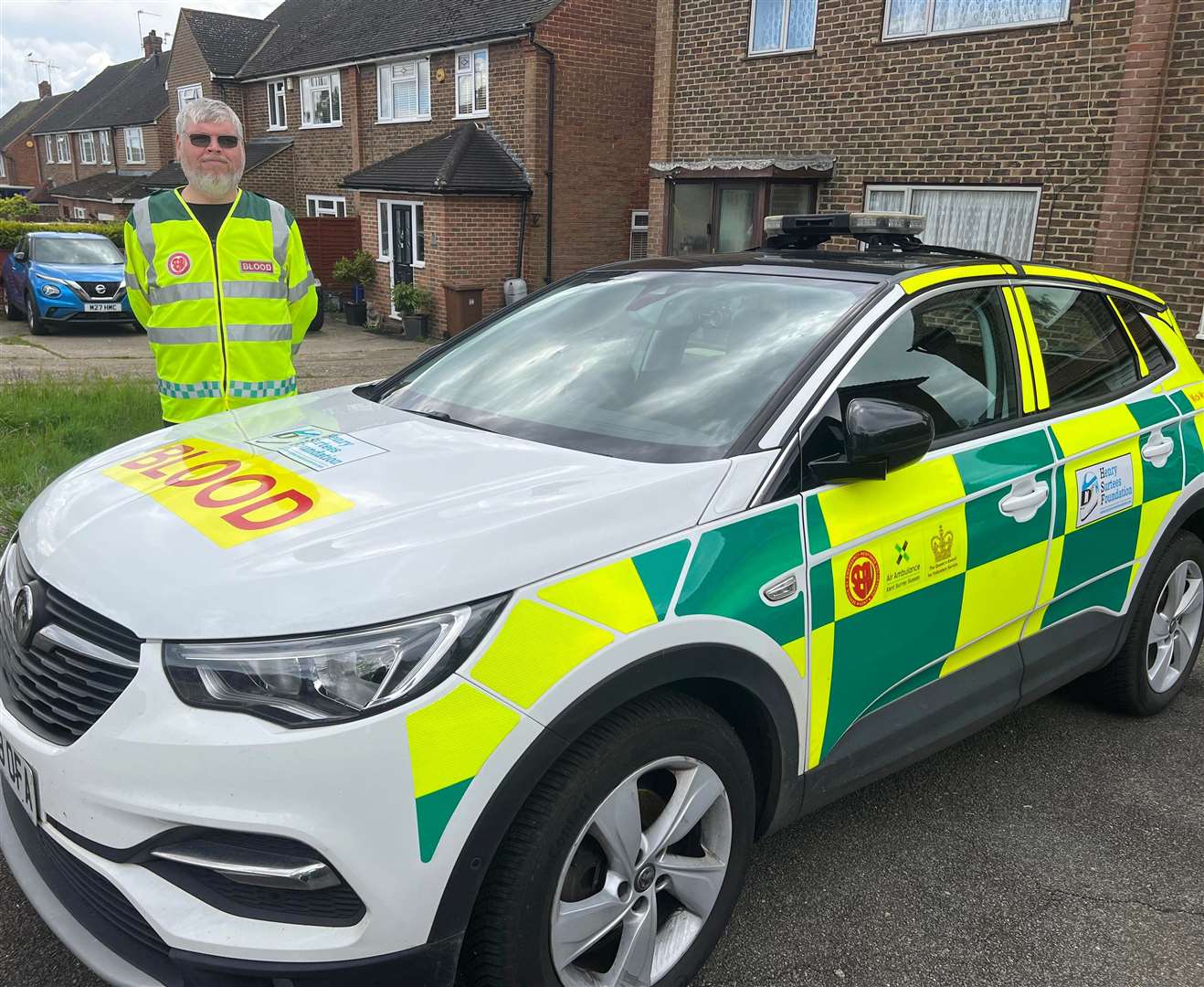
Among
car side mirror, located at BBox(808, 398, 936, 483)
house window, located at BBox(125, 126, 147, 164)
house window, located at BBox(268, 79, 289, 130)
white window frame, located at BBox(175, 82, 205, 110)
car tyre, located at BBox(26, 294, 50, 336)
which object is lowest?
car tyre, located at BBox(26, 294, 50, 336)

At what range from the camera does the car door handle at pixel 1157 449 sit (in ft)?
11.5

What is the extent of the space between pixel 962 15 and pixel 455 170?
8.61 meters

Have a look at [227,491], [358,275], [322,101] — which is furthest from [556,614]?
[322,101]

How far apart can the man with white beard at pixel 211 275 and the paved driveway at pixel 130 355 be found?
736cm

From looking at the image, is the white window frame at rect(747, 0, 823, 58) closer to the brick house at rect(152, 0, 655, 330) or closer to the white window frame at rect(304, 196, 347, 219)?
the brick house at rect(152, 0, 655, 330)

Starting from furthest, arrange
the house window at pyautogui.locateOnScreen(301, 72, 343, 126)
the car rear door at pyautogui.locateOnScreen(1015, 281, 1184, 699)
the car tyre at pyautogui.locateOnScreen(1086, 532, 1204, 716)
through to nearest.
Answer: the house window at pyautogui.locateOnScreen(301, 72, 343, 126), the car tyre at pyautogui.locateOnScreen(1086, 532, 1204, 716), the car rear door at pyautogui.locateOnScreen(1015, 281, 1184, 699)

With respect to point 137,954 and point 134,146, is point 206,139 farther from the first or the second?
point 134,146

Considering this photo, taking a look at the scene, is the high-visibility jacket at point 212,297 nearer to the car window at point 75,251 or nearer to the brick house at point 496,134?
the brick house at point 496,134

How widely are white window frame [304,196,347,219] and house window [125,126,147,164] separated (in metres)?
14.2

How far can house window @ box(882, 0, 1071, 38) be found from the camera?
9672 millimetres

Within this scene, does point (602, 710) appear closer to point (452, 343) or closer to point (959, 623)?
point (959, 623)

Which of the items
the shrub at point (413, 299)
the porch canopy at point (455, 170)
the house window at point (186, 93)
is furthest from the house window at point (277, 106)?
the shrub at point (413, 299)

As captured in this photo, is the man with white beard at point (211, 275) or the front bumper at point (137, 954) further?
the man with white beard at point (211, 275)

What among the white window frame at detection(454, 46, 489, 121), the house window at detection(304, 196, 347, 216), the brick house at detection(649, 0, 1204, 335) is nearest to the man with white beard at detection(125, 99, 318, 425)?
the brick house at detection(649, 0, 1204, 335)
